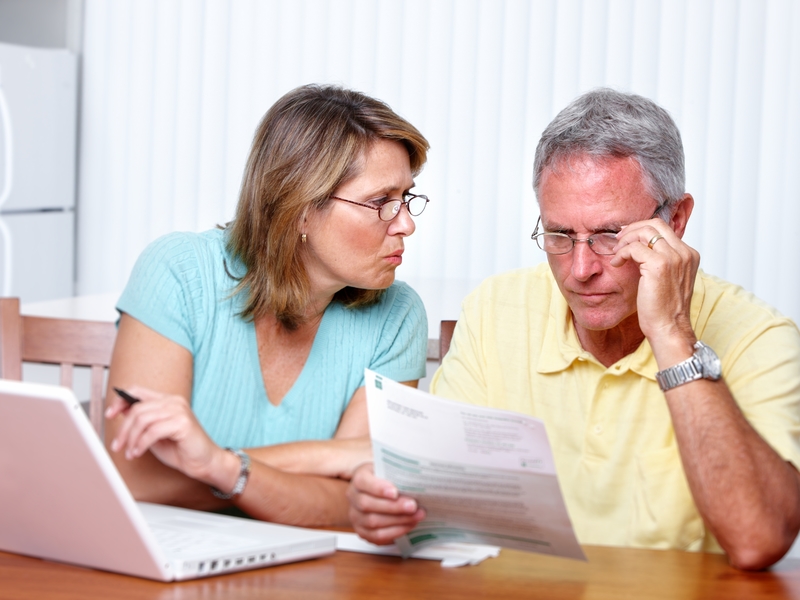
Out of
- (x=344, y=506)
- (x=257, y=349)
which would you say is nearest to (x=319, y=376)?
(x=257, y=349)

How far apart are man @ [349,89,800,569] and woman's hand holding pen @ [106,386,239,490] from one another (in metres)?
0.19

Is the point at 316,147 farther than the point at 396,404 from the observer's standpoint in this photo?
Yes

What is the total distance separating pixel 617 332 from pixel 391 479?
1.80 ft

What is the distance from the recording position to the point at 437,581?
979 mm

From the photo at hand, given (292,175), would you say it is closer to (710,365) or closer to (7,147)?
(710,365)

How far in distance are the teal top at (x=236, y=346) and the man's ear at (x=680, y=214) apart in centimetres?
48

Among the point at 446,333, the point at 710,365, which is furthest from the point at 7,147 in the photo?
the point at 710,365

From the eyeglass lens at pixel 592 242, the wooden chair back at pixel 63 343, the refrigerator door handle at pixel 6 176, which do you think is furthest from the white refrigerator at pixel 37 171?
the eyeglass lens at pixel 592 242

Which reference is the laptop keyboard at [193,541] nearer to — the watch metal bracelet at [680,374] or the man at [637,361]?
the man at [637,361]

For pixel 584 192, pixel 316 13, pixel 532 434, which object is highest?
pixel 316 13

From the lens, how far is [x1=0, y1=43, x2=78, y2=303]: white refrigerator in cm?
350

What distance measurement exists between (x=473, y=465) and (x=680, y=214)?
638 mm

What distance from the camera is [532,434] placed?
94 centimetres

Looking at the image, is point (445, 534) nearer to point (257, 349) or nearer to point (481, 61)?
point (257, 349)
